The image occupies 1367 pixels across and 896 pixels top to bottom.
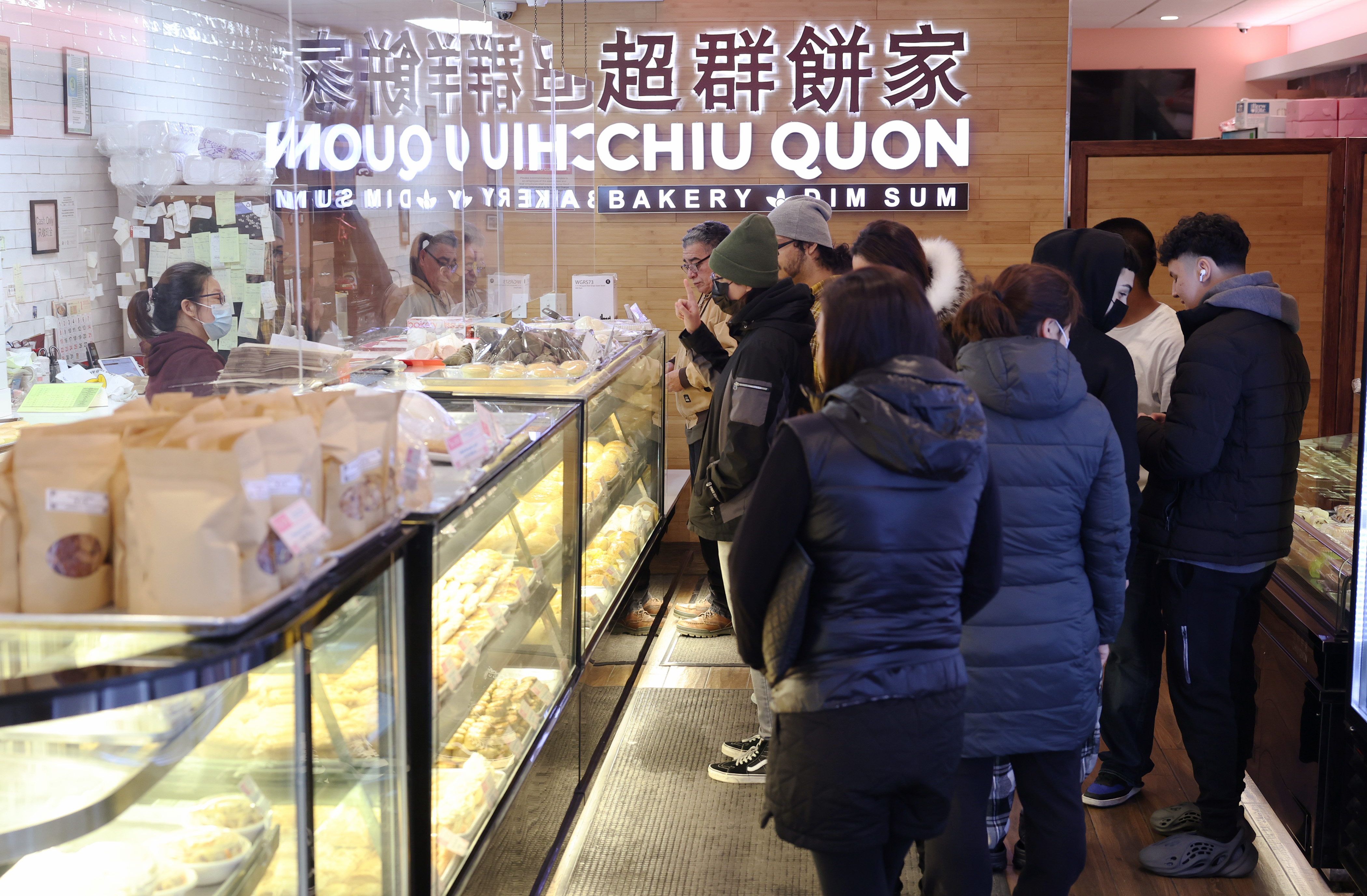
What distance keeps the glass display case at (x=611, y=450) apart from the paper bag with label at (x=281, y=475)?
5.08 feet

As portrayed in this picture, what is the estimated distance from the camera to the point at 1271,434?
305 cm

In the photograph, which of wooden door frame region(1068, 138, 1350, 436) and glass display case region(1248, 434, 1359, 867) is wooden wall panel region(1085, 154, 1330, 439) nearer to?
wooden door frame region(1068, 138, 1350, 436)

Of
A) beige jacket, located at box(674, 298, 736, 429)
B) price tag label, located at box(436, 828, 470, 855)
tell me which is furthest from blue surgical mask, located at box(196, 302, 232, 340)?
price tag label, located at box(436, 828, 470, 855)

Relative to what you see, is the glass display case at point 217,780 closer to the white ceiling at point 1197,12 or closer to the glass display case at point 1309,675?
the glass display case at point 1309,675

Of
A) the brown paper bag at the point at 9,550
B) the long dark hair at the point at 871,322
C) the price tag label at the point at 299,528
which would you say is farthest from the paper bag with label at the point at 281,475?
the long dark hair at the point at 871,322

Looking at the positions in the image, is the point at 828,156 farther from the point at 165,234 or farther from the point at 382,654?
the point at 382,654

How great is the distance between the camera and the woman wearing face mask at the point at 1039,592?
236 cm

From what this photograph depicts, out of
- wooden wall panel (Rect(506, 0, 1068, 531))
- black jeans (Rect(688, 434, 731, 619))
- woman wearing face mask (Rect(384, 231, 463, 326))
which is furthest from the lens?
wooden wall panel (Rect(506, 0, 1068, 531))

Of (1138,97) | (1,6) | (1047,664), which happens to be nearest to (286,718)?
(1047,664)

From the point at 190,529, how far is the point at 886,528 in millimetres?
1080

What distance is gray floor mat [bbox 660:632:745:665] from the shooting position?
15.9 feet

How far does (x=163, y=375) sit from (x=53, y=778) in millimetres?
2566

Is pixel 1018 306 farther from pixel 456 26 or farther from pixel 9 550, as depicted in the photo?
pixel 456 26

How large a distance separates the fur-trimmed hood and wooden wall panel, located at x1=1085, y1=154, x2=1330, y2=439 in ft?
8.66
